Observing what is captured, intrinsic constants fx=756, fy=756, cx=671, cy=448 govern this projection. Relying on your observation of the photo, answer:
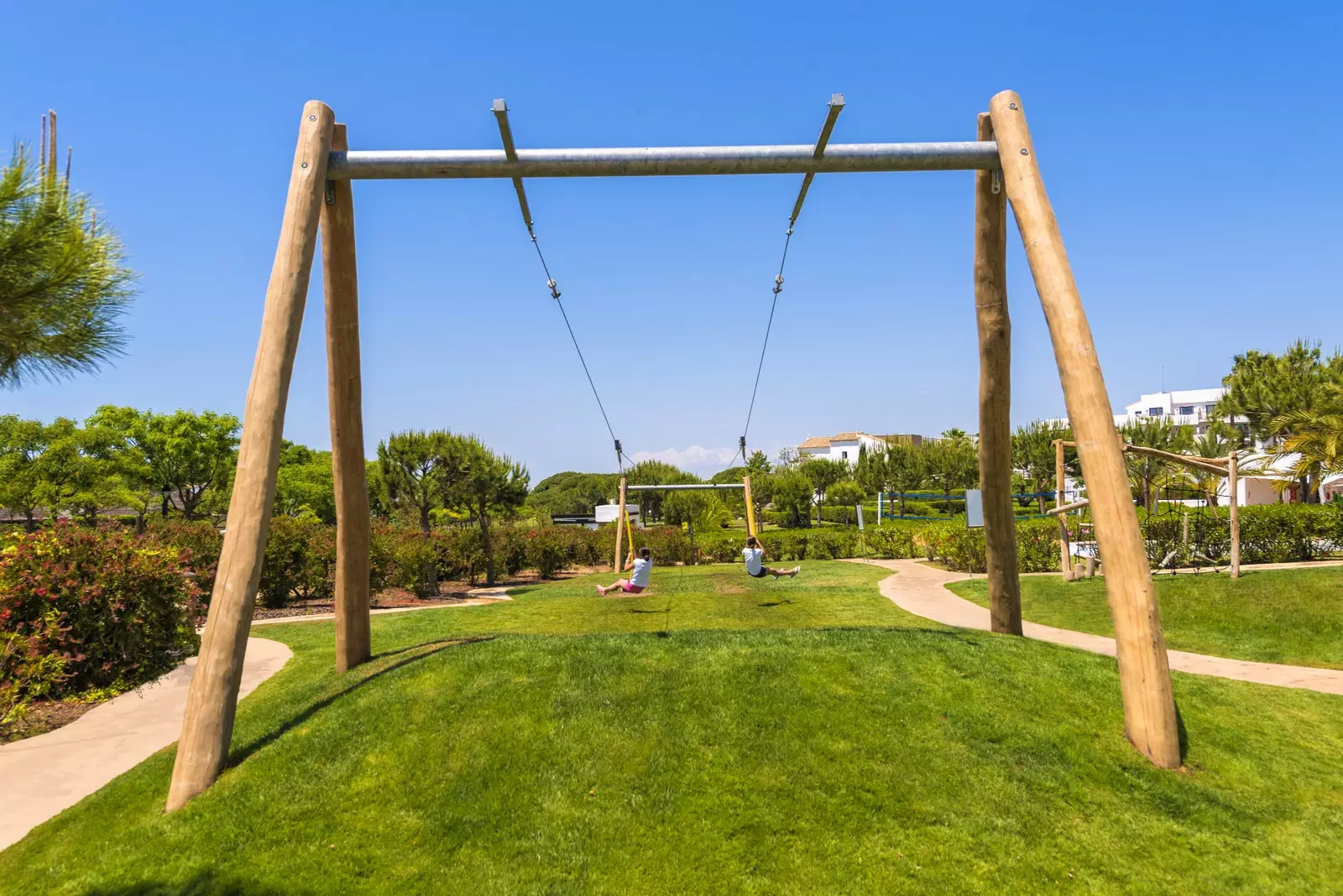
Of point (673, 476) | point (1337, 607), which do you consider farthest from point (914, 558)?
point (673, 476)

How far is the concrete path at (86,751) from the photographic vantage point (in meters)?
6.09

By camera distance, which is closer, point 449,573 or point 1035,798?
point 1035,798

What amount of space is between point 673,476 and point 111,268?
54104mm

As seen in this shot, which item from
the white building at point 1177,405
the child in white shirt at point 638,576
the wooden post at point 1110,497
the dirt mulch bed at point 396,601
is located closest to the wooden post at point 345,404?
the child in white shirt at point 638,576

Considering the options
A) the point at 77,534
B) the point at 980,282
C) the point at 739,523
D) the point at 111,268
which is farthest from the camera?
the point at 739,523

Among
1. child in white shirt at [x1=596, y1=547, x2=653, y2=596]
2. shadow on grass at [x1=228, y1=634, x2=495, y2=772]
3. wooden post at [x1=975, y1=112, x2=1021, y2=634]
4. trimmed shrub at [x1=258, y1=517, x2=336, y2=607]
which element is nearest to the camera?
shadow on grass at [x1=228, y1=634, x2=495, y2=772]

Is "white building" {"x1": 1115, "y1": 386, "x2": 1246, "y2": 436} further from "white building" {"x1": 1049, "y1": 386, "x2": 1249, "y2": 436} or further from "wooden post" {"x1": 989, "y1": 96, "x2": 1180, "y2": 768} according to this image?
"wooden post" {"x1": 989, "y1": 96, "x2": 1180, "y2": 768}

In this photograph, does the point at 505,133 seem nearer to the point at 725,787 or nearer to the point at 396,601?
the point at 725,787

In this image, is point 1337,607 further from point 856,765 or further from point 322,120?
point 322,120

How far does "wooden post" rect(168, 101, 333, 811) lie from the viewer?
565cm

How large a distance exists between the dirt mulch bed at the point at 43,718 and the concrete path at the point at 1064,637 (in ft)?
38.1

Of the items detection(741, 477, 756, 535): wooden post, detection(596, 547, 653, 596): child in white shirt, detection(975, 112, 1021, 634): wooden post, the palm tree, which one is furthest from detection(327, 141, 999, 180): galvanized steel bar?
the palm tree

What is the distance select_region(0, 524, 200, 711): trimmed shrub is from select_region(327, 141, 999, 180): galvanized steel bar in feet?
23.8

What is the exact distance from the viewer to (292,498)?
53000mm
